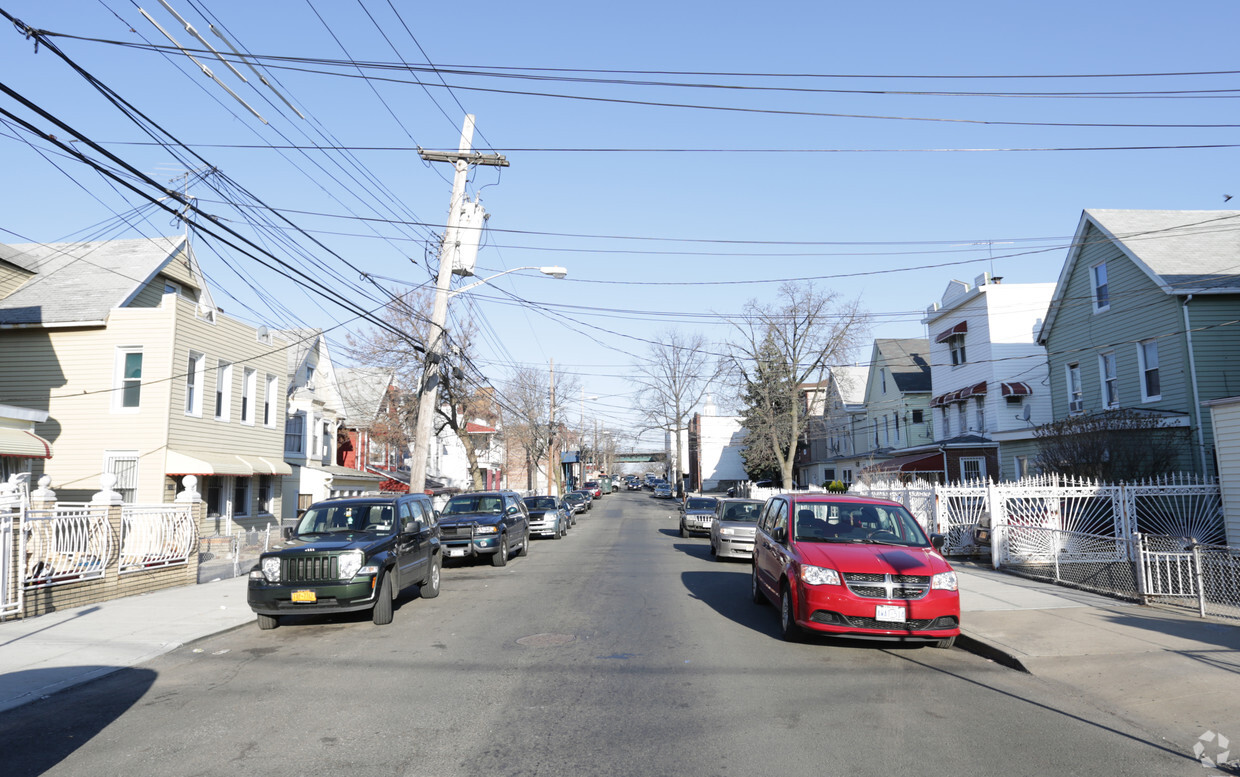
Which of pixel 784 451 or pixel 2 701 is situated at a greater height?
pixel 784 451

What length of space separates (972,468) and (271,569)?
32323 millimetres

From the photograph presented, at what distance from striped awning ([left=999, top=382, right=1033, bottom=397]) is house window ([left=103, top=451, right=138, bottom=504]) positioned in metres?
30.7

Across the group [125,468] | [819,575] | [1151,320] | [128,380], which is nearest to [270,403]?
[128,380]

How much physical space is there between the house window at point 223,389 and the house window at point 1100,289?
27307mm

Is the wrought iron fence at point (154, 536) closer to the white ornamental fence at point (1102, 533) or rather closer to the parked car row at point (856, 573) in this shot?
the parked car row at point (856, 573)

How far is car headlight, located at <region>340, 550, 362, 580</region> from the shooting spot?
10.8 metres

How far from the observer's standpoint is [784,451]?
5469cm

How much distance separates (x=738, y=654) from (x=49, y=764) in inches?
244

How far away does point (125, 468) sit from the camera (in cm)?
2177

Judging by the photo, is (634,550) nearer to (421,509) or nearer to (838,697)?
(421,509)

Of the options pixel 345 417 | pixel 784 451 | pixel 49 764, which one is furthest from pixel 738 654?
pixel 784 451

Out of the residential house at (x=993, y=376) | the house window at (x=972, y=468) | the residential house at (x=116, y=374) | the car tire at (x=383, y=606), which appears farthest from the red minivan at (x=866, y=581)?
the house window at (x=972, y=468)

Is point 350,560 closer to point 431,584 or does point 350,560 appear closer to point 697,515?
point 431,584

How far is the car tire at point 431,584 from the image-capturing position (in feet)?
45.8
